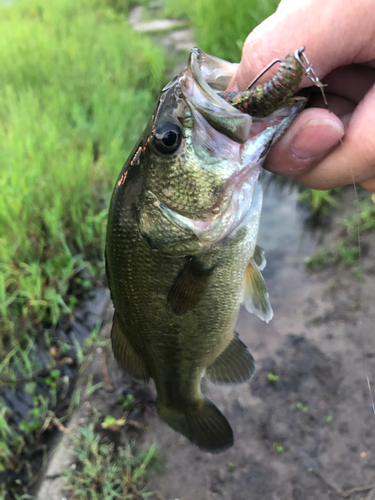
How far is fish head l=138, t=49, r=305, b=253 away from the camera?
1.07 metres

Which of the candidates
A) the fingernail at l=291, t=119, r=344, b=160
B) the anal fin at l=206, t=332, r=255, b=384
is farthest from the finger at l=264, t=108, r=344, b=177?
the anal fin at l=206, t=332, r=255, b=384

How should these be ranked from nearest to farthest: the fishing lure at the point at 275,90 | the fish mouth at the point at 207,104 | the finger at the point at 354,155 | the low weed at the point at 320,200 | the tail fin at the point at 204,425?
the fishing lure at the point at 275,90 → the fish mouth at the point at 207,104 → the finger at the point at 354,155 → the tail fin at the point at 204,425 → the low weed at the point at 320,200

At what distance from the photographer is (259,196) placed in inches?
49.3

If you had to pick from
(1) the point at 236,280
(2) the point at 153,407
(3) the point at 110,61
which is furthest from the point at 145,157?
(3) the point at 110,61

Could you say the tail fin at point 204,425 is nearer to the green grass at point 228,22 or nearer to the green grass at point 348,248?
the green grass at point 348,248

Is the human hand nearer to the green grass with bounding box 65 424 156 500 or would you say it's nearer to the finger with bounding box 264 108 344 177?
the finger with bounding box 264 108 344 177

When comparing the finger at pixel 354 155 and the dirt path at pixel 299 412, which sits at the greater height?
the finger at pixel 354 155

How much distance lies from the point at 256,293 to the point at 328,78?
905mm

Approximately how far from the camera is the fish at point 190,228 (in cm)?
110

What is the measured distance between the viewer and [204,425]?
5.14 ft

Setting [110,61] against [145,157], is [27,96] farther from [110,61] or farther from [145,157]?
[145,157]

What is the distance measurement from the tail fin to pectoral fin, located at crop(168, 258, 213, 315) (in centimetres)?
59

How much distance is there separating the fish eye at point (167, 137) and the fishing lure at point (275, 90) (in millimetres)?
195

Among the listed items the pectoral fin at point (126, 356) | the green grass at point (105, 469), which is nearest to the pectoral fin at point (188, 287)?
the pectoral fin at point (126, 356)
